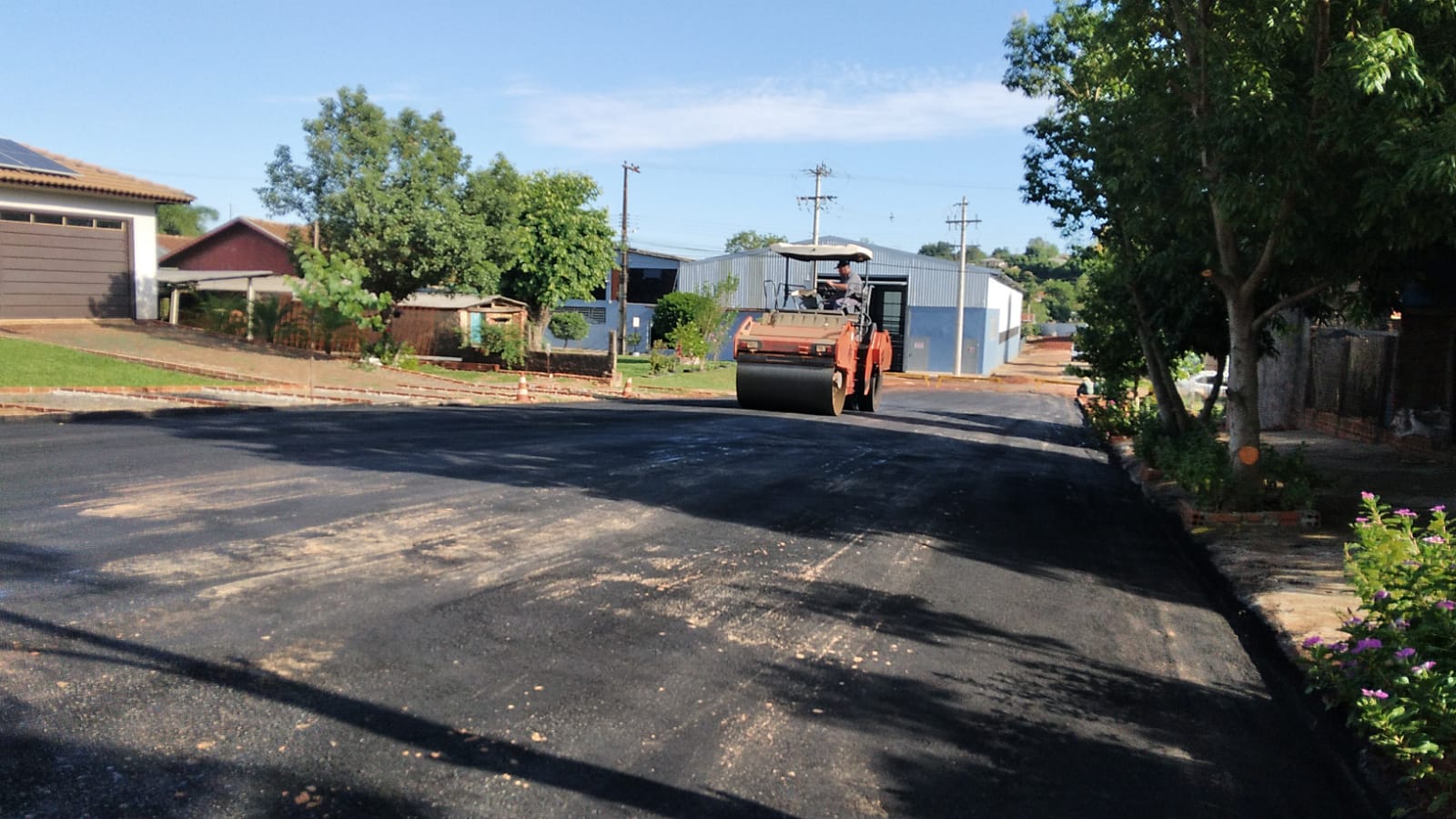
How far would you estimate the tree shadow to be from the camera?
152 inches

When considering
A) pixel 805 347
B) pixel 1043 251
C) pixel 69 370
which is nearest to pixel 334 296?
pixel 69 370

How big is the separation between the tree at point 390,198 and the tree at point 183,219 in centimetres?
5275

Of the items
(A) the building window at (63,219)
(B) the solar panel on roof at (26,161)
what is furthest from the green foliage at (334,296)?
(B) the solar panel on roof at (26,161)

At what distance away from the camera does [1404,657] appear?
4.53m

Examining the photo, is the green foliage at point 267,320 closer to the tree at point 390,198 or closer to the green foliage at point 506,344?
the tree at point 390,198

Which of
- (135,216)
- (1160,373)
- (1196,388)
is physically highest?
(135,216)

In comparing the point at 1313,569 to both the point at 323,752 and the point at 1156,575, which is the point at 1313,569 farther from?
the point at 323,752

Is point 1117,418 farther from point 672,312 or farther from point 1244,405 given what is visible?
point 672,312

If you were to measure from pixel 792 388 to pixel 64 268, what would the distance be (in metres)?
16.1

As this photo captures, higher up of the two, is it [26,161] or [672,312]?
[26,161]

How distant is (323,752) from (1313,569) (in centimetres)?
700

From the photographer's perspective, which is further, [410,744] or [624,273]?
[624,273]

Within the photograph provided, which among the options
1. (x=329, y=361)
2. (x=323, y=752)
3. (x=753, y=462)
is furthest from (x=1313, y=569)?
(x=329, y=361)

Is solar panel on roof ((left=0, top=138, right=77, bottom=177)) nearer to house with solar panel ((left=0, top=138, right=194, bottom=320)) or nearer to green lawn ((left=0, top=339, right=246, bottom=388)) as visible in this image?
house with solar panel ((left=0, top=138, right=194, bottom=320))
